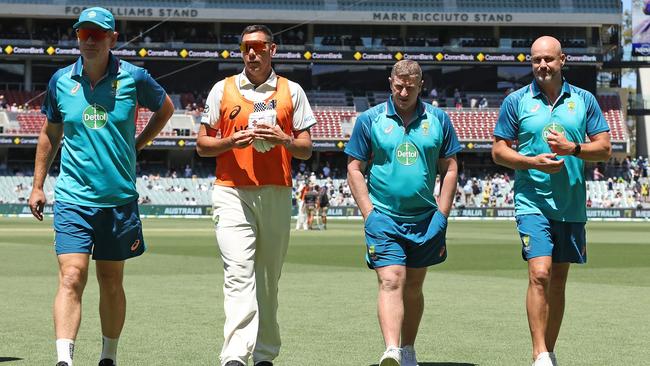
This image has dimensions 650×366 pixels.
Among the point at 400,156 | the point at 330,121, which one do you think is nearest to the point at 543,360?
the point at 400,156

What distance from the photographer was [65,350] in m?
7.84

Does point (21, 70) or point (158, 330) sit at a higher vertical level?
point (21, 70)

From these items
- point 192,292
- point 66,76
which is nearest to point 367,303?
point 192,292

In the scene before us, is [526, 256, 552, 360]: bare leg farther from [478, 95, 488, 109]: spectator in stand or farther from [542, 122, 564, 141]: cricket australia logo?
[478, 95, 488, 109]: spectator in stand

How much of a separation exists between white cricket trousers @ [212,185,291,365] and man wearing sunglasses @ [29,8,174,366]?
637mm

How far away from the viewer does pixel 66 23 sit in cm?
8075

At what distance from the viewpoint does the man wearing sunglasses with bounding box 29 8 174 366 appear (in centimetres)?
816

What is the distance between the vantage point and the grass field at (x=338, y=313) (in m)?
9.93

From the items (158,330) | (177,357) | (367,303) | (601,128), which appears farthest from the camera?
(367,303)

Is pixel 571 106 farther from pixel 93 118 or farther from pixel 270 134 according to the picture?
pixel 93 118

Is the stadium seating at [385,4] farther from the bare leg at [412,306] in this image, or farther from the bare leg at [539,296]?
the bare leg at [539,296]

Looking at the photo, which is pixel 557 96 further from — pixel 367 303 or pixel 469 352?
pixel 367 303

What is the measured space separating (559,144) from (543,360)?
149cm

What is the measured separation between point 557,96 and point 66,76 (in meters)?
3.52
